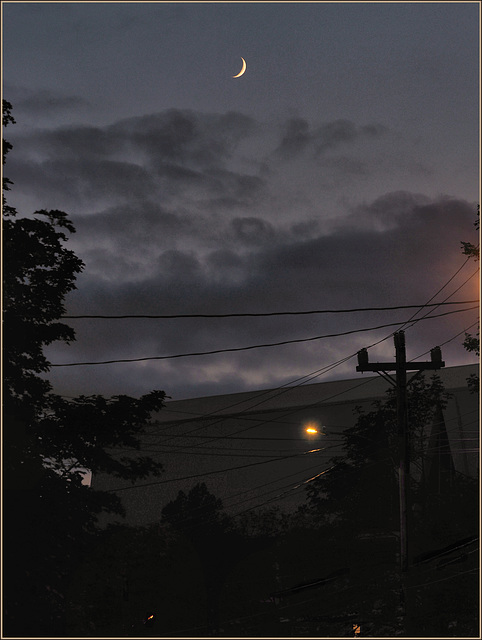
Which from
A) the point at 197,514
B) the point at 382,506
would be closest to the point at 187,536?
the point at 197,514

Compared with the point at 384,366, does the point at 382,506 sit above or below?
below

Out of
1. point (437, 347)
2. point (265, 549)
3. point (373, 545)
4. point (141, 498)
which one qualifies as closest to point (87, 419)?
point (437, 347)

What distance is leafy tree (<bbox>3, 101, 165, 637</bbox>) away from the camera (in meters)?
21.4

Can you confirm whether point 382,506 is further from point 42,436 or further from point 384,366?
point 42,436

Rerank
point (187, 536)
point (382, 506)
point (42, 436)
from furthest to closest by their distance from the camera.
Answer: point (187, 536) < point (382, 506) < point (42, 436)

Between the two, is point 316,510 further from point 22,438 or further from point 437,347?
point 22,438

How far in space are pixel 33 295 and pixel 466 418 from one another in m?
33.7

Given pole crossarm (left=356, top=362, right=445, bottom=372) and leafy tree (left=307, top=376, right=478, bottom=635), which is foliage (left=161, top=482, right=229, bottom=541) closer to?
leafy tree (left=307, top=376, right=478, bottom=635)

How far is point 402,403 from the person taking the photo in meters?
24.0

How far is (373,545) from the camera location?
4381 cm

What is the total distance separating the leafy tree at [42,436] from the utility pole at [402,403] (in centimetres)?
674

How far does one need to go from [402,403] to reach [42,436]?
411 inches

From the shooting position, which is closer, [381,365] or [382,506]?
[381,365]

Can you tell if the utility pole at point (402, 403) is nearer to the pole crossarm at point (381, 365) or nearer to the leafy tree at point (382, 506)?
the pole crossarm at point (381, 365)
